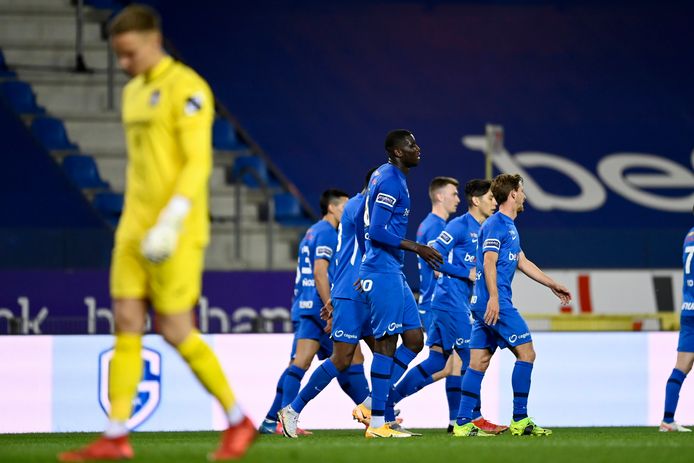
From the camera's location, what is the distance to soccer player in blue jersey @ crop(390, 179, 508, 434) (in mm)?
10781

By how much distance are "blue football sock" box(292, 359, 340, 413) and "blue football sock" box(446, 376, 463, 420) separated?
1653mm

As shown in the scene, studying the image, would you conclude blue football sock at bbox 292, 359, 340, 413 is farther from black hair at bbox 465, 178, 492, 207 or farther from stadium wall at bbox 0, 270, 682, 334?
stadium wall at bbox 0, 270, 682, 334

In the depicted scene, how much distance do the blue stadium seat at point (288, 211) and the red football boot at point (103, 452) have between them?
13.5 meters

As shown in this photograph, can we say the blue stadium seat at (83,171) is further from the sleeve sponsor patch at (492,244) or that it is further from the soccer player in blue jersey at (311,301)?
the sleeve sponsor patch at (492,244)

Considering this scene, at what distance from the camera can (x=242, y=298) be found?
17.3 meters

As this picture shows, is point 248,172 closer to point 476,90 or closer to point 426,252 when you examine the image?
point 476,90

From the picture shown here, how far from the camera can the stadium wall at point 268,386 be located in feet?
40.8

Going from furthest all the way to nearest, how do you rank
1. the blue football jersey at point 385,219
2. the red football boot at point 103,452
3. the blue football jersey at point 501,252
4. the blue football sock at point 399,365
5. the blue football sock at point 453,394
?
the blue football sock at point 453,394
the blue football sock at point 399,365
the blue football jersey at point 501,252
the blue football jersey at point 385,219
the red football boot at point 103,452

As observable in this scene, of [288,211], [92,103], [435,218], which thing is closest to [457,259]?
[435,218]

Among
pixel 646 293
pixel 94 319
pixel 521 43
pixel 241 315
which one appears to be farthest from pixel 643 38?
pixel 94 319

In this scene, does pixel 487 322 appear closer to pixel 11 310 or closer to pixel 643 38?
pixel 11 310

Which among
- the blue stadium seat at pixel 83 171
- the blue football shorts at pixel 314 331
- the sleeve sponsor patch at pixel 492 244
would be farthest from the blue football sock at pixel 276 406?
the blue stadium seat at pixel 83 171

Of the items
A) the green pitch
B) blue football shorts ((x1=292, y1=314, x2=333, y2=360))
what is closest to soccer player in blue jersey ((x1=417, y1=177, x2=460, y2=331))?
blue football shorts ((x1=292, y1=314, x2=333, y2=360))

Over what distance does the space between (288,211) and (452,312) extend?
8670mm
